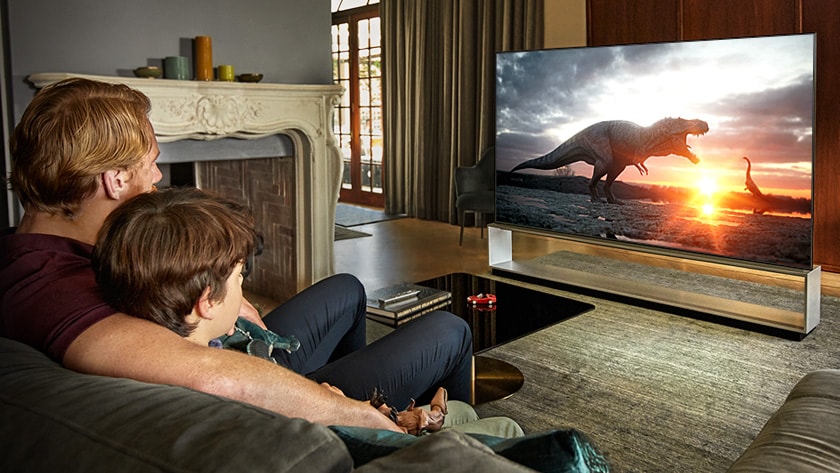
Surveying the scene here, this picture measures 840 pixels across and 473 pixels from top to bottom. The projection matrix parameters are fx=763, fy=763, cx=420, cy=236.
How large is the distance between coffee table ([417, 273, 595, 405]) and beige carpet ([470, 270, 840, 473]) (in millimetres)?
216

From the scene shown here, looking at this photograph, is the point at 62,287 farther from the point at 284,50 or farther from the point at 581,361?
the point at 284,50

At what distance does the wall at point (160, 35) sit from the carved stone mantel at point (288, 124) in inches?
6.7

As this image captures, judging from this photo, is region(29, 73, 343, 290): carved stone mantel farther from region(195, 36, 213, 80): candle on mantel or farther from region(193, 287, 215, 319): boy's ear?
region(193, 287, 215, 319): boy's ear

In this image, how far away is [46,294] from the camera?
4.02 ft

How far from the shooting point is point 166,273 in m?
1.16

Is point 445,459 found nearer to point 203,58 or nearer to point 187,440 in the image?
point 187,440

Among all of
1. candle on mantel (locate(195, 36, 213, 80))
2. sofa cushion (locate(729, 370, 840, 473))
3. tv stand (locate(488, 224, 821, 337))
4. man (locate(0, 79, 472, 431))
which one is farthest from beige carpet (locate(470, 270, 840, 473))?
candle on mantel (locate(195, 36, 213, 80))

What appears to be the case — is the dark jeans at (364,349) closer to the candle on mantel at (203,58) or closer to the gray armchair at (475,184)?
the candle on mantel at (203,58)

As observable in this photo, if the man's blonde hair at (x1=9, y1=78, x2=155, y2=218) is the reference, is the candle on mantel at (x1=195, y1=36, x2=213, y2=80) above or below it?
above

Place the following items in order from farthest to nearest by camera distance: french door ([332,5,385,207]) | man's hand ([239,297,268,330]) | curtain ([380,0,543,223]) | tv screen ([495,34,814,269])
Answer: french door ([332,5,385,207]), curtain ([380,0,543,223]), tv screen ([495,34,814,269]), man's hand ([239,297,268,330])

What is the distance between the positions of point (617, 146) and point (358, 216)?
3819 millimetres

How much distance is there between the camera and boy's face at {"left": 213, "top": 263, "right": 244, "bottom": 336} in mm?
1271

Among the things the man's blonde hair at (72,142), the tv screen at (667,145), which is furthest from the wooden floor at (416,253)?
the man's blonde hair at (72,142)

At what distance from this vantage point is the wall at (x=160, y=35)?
353 centimetres
